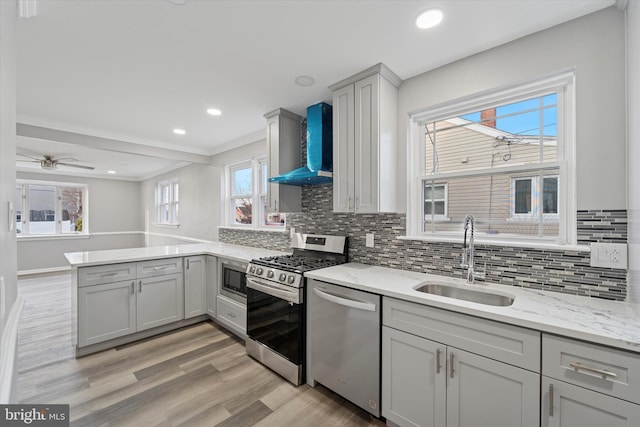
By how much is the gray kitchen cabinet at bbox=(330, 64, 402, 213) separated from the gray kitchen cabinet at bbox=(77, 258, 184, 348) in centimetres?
224

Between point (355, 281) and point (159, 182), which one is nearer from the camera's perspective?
point (355, 281)

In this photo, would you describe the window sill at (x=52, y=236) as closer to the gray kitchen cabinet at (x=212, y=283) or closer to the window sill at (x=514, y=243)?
the gray kitchen cabinet at (x=212, y=283)

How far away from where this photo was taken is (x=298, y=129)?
3.23m

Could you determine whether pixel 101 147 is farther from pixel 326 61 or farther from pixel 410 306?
pixel 410 306

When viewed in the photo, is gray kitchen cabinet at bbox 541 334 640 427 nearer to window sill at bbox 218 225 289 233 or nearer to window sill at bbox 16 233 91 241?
window sill at bbox 218 225 289 233

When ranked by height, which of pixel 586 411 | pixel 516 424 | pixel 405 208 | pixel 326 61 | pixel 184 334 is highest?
pixel 326 61

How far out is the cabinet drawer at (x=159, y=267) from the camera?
303cm

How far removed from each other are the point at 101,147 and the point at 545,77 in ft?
15.5

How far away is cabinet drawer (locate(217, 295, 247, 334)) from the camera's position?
9.62 ft

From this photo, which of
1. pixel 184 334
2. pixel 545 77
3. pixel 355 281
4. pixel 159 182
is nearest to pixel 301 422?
pixel 355 281

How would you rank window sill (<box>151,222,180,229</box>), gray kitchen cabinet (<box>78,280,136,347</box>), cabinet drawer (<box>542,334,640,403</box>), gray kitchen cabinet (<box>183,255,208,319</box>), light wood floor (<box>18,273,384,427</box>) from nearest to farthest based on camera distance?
cabinet drawer (<box>542,334,640,403</box>) < light wood floor (<box>18,273,384,427</box>) < gray kitchen cabinet (<box>78,280,136,347</box>) < gray kitchen cabinet (<box>183,255,208,319</box>) < window sill (<box>151,222,180,229</box>)

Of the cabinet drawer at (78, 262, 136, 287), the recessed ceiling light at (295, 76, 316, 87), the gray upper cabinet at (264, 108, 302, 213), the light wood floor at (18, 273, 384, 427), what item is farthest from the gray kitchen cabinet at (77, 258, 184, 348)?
the recessed ceiling light at (295, 76, 316, 87)

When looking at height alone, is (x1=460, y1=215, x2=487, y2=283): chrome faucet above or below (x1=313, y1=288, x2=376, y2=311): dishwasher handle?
above

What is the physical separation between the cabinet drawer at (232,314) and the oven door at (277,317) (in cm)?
28
